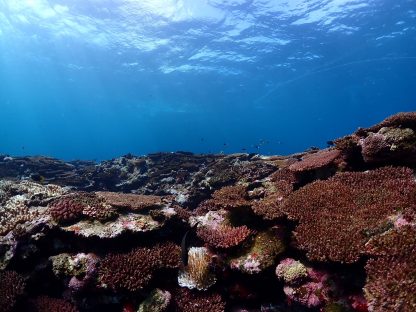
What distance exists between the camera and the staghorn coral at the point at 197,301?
5996mm

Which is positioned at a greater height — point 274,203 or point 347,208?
point 274,203

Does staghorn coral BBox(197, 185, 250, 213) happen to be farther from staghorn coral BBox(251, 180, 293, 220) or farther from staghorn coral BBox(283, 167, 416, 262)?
staghorn coral BBox(283, 167, 416, 262)

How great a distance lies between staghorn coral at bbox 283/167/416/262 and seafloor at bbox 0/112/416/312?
19mm

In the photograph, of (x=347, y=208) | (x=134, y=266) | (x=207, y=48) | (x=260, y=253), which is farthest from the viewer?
(x=207, y=48)

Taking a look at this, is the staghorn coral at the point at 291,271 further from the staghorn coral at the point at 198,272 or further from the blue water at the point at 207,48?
the blue water at the point at 207,48

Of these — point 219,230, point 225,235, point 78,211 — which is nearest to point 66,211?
point 78,211

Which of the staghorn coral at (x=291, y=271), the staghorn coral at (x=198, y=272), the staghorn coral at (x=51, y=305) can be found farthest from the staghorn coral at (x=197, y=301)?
the staghorn coral at (x=51, y=305)

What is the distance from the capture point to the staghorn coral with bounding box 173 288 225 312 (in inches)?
236

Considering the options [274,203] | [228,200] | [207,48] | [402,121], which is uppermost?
[207,48]

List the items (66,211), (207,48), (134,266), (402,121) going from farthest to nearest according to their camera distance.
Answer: (207,48), (66,211), (402,121), (134,266)

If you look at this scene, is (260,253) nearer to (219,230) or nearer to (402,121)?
(219,230)

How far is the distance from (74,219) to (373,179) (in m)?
6.47

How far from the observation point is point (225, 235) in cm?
663

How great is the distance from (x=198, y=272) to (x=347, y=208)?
307cm
